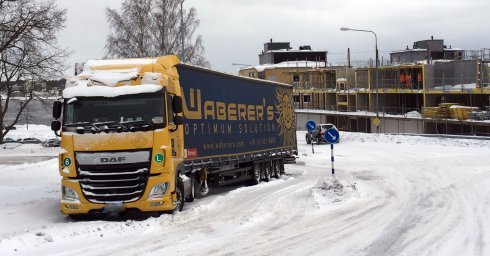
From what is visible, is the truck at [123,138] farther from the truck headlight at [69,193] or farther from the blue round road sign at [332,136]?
the blue round road sign at [332,136]

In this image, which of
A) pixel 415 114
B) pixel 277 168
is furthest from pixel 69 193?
pixel 415 114

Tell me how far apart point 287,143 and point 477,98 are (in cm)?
4140

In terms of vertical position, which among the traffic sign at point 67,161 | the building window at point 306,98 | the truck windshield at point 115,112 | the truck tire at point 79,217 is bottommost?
the truck tire at point 79,217

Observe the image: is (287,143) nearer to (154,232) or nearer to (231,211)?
(231,211)

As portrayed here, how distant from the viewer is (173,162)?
13.2 meters

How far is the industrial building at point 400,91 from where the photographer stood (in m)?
56.1

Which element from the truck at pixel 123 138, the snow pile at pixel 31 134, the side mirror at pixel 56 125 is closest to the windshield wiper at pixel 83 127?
the truck at pixel 123 138

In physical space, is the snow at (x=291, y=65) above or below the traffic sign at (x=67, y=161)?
above

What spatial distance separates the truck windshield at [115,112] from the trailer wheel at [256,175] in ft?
27.6

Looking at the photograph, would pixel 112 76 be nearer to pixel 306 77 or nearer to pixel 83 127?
pixel 83 127

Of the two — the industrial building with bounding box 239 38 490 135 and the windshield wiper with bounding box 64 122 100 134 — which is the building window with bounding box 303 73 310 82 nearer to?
the industrial building with bounding box 239 38 490 135

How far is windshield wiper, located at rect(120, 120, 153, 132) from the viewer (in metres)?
12.4

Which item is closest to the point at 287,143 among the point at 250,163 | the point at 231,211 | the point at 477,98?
the point at 250,163

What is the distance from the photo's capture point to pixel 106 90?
41.8 ft
